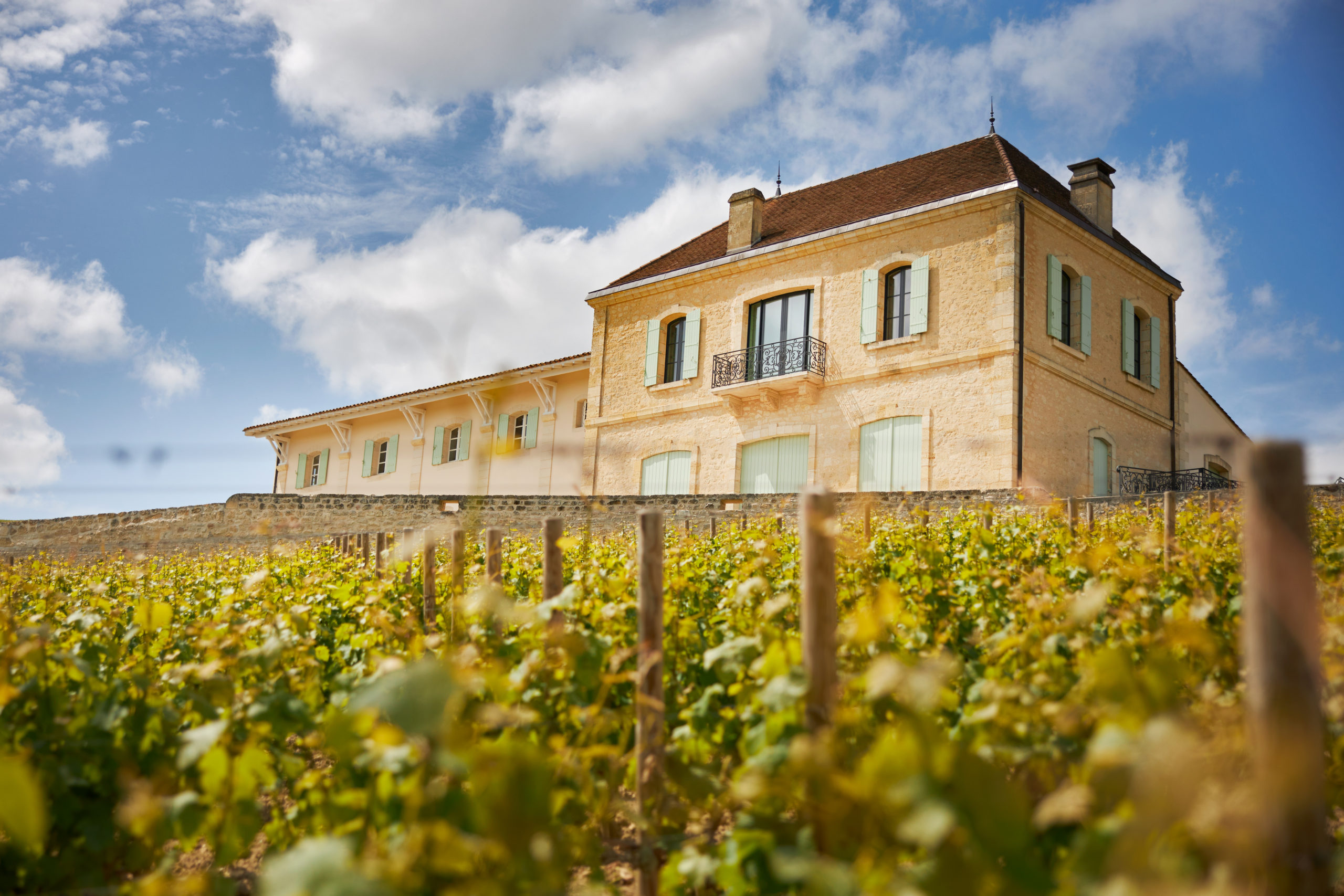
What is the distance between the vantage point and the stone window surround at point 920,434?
548 inches

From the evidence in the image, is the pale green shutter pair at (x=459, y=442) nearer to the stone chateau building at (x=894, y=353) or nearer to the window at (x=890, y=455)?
the stone chateau building at (x=894, y=353)

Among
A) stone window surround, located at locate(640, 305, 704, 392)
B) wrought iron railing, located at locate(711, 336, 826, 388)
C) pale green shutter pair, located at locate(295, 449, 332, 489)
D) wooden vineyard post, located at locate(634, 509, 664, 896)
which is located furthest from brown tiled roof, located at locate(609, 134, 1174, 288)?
wooden vineyard post, located at locate(634, 509, 664, 896)

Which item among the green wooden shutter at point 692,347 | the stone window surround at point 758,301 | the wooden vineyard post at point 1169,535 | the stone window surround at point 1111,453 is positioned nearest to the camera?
the wooden vineyard post at point 1169,535

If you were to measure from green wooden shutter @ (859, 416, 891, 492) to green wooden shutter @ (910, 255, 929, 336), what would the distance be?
5.02ft

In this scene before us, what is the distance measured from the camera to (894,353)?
14602 millimetres

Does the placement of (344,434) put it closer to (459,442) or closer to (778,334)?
(459,442)

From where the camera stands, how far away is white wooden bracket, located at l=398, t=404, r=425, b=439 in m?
21.3

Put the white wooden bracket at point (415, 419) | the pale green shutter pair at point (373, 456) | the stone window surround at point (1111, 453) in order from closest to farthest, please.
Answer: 1. the stone window surround at point (1111, 453)
2. the white wooden bracket at point (415, 419)
3. the pale green shutter pair at point (373, 456)

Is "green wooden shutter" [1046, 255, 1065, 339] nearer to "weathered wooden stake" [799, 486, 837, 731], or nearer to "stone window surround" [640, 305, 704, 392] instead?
"stone window surround" [640, 305, 704, 392]

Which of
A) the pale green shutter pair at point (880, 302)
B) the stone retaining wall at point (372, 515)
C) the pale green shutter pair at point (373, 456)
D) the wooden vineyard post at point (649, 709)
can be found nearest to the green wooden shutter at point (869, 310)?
the pale green shutter pair at point (880, 302)

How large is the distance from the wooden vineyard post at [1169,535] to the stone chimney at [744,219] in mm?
11880

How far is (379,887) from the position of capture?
1059mm

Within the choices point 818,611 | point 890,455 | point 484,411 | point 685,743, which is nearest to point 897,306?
point 890,455

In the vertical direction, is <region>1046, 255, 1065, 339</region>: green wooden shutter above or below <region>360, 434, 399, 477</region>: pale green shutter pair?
above
